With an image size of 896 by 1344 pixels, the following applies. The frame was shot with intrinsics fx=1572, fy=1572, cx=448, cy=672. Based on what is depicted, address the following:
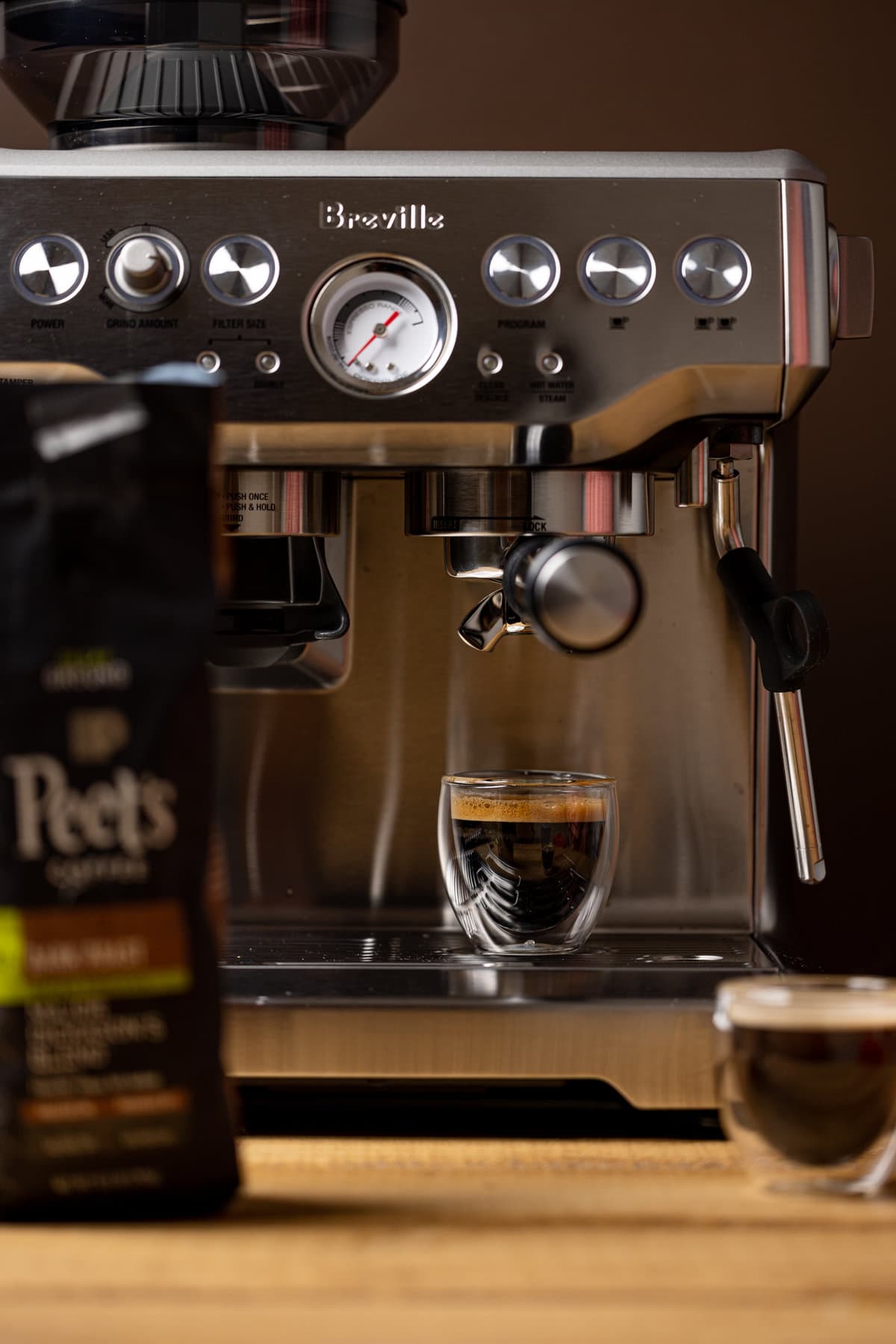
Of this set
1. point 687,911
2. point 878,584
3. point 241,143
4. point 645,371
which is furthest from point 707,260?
point 878,584

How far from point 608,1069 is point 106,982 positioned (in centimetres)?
33

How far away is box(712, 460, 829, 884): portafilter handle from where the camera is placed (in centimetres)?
71

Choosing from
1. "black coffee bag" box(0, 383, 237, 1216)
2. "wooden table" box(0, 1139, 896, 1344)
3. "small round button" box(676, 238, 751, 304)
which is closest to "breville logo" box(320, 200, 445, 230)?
"small round button" box(676, 238, 751, 304)

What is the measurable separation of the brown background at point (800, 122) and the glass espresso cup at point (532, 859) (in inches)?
16.9

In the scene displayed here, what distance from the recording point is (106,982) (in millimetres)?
407

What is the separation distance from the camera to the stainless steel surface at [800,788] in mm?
724

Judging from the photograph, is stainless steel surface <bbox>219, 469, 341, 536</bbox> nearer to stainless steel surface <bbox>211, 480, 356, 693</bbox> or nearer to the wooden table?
stainless steel surface <bbox>211, 480, 356, 693</bbox>

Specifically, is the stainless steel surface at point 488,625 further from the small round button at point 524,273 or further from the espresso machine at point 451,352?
the small round button at point 524,273

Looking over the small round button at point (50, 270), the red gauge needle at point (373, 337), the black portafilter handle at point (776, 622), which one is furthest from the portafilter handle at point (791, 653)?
the small round button at point (50, 270)

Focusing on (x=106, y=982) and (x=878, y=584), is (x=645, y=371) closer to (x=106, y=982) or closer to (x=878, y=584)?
(x=106, y=982)

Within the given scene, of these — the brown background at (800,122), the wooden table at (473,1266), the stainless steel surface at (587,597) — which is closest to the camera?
the wooden table at (473,1266)

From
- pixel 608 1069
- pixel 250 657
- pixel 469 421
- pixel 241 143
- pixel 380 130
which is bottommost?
pixel 608 1069

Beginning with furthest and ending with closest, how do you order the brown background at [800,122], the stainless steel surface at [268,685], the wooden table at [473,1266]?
the brown background at [800,122]
the stainless steel surface at [268,685]
the wooden table at [473,1266]

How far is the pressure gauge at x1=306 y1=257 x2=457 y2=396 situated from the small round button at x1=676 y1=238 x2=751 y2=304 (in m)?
0.11
